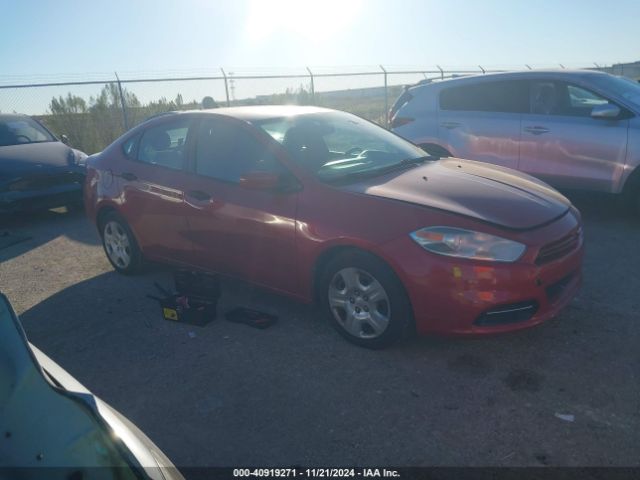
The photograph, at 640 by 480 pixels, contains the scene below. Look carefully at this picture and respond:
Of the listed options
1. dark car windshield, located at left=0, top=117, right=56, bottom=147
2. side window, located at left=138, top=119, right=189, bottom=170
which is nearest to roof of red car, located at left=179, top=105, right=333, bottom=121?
side window, located at left=138, top=119, right=189, bottom=170

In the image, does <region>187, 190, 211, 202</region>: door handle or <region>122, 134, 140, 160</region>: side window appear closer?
<region>187, 190, 211, 202</region>: door handle

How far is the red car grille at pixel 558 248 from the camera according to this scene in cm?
343

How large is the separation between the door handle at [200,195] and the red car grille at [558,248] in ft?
8.23

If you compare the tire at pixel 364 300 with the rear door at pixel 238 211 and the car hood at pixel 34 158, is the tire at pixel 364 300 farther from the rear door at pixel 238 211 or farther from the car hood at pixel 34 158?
the car hood at pixel 34 158

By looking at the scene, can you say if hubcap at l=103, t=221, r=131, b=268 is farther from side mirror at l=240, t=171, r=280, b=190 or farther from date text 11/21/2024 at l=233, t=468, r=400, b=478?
date text 11/21/2024 at l=233, t=468, r=400, b=478

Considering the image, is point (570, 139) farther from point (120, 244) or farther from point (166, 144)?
point (120, 244)

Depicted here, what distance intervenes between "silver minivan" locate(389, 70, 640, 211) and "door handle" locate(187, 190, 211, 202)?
3.96m

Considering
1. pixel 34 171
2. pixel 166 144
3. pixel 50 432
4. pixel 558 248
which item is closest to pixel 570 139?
pixel 558 248

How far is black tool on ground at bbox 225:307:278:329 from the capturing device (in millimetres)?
4258

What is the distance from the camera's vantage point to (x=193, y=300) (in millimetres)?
4418

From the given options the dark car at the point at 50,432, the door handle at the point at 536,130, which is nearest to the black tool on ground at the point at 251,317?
the dark car at the point at 50,432

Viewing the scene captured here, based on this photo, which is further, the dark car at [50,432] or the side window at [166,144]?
the side window at [166,144]

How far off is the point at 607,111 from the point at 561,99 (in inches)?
27.1

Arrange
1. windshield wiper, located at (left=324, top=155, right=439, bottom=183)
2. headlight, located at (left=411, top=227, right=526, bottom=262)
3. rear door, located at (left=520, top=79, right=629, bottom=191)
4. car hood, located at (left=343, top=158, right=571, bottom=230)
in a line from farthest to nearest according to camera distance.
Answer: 1. rear door, located at (left=520, top=79, right=629, bottom=191)
2. windshield wiper, located at (left=324, top=155, right=439, bottom=183)
3. car hood, located at (left=343, top=158, right=571, bottom=230)
4. headlight, located at (left=411, top=227, right=526, bottom=262)
